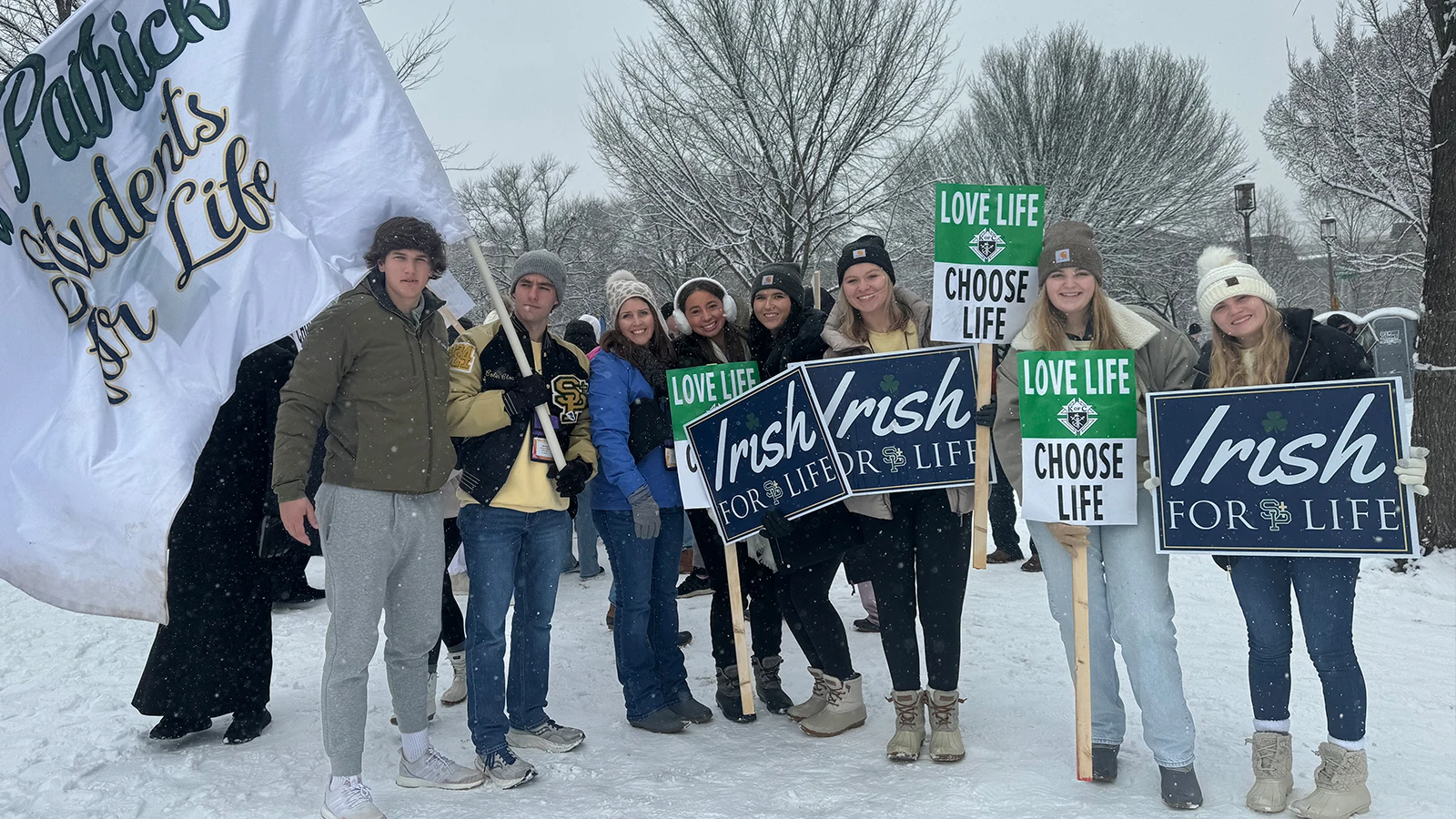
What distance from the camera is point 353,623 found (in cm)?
353

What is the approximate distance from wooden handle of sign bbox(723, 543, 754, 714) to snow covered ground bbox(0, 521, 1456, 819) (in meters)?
0.19

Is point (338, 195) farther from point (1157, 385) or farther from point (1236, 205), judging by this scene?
point (1236, 205)

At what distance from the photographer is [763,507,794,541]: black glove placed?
4.27 metres

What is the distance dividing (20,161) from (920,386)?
12.3 feet

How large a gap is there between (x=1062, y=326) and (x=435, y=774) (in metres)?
3.24

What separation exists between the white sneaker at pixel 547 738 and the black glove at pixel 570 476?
115cm

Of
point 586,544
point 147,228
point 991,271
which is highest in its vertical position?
point 147,228

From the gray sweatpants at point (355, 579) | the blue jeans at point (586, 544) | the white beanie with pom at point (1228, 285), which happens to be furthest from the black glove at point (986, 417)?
the blue jeans at point (586, 544)

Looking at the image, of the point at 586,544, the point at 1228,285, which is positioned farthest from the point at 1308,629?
the point at 586,544

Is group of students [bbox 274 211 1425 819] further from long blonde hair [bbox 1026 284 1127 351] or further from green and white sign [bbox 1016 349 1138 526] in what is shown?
green and white sign [bbox 1016 349 1138 526]

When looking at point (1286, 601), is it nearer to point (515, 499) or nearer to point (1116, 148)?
point (515, 499)

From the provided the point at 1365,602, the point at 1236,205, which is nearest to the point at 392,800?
the point at 1365,602

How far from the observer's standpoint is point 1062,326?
3.93m

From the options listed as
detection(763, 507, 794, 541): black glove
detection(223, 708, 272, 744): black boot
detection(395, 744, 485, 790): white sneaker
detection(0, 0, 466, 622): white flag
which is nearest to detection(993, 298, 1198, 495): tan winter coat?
detection(763, 507, 794, 541): black glove
